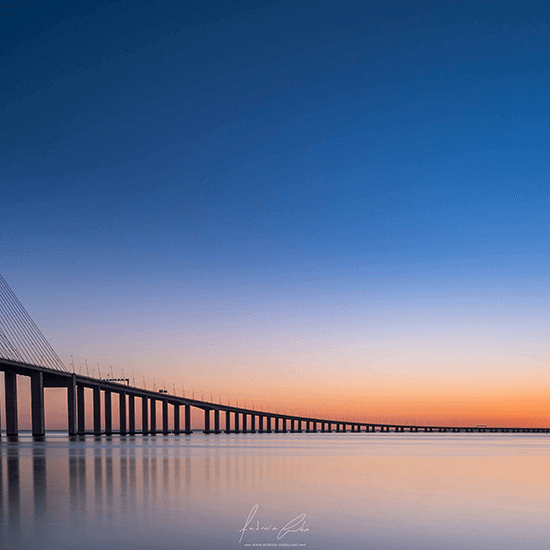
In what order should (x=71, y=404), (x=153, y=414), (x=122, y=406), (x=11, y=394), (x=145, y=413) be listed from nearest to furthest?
(x=11, y=394)
(x=71, y=404)
(x=122, y=406)
(x=145, y=413)
(x=153, y=414)

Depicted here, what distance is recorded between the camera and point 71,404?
404 feet

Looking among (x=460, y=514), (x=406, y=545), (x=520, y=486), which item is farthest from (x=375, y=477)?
(x=406, y=545)

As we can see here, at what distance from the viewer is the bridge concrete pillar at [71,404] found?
121 meters

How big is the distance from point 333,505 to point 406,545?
6.84 metres

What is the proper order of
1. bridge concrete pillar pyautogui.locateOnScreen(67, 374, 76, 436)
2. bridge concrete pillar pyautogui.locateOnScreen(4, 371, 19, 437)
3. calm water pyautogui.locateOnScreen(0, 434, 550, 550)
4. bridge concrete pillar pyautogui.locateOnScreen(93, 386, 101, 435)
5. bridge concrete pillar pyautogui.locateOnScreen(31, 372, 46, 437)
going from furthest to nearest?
bridge concrete pillar pyautogui.locateOnScreen(93, 386, 101, 435)
bridge concrete pillar pyautogui.locateOnScreen(67, 374, 76, 436)
bridge concrete pillar pyautogui.locateOnScreen(31, 372, 46, 437)
bridge concrete pillar pyautogui.locateOnScreen(4, 371, 19, 437)
calm water pyautogui.locateOnScreen(0, 434, 550, 550)

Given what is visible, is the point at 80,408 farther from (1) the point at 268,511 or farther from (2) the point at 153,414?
(1) the point at 268,511

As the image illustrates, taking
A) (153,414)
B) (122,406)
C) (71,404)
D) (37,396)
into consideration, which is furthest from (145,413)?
(37,396)

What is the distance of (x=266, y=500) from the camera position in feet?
70.6

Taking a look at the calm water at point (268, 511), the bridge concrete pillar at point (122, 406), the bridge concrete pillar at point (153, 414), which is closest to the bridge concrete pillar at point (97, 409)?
the bridge concrete pillar at point (122, 406)

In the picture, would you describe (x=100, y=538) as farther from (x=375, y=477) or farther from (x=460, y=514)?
(x=375, y=477)

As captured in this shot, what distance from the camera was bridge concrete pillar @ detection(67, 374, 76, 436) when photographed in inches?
4761

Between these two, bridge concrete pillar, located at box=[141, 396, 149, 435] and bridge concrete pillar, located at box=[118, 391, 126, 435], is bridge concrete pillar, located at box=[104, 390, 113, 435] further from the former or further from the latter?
bridge concrete pillar, located at box=[141, 396, 149, 435]

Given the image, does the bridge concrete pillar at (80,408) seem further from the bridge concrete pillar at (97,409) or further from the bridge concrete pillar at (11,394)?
the bridge concrete pillar at (11,394)

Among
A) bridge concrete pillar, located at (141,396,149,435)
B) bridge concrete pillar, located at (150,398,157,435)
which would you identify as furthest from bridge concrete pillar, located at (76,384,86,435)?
bridge concrete pillar, located at (150,398,157,435)
